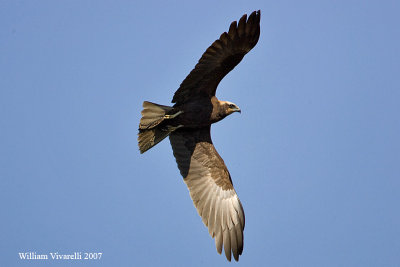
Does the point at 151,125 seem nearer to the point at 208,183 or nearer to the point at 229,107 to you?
the point at 229,107

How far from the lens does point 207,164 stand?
13.8 metres

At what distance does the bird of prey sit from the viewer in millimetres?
12242

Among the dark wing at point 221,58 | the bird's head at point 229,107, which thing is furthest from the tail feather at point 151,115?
the bird's head at point 229,107

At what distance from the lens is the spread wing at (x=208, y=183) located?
13.0 metres

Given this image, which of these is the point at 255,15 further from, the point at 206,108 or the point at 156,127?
the point at 156,127

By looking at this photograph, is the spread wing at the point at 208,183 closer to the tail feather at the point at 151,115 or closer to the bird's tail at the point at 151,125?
the bird's tail at the point at 151,125

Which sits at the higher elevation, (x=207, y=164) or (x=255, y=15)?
(x=255, y=15)

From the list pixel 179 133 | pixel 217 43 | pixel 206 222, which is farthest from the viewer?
pixel 179 133

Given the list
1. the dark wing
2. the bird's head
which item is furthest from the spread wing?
the dark wing

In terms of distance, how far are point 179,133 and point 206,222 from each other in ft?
7.11

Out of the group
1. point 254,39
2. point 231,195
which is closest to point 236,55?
point 254,39

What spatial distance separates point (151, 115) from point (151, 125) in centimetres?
21

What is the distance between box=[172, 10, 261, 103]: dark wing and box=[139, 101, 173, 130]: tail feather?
58 centimetres

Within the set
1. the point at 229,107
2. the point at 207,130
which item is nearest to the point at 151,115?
the point at 207,130
